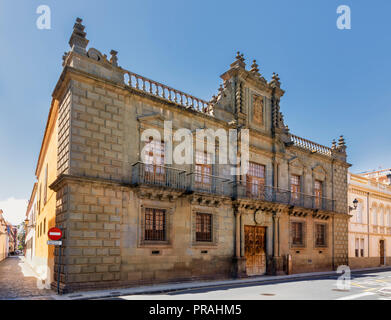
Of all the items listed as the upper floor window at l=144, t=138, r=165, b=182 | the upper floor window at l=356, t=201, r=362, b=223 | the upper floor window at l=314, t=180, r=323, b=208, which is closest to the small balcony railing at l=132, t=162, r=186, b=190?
the upper floor window at l=144, t=138, r=165, b=182

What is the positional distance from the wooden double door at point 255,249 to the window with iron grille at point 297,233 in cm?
332

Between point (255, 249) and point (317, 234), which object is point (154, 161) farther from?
point (317, 234)

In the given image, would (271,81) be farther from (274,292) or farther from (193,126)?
(274,292)

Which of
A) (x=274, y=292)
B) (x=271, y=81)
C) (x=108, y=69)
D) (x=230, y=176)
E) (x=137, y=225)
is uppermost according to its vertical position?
(x=271, y=81)

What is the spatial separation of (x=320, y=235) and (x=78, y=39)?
21.8 m

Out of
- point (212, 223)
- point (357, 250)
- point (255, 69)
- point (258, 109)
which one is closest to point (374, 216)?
point (357, 250)

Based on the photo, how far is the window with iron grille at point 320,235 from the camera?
26744mm

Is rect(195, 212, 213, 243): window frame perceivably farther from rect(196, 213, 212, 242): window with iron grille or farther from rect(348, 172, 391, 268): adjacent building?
rect(348, 172, 391, 268): adjacent building

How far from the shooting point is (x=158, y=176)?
1716 centimetres

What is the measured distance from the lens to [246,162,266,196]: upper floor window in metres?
21.9

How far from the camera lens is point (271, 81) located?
2506 centimetres

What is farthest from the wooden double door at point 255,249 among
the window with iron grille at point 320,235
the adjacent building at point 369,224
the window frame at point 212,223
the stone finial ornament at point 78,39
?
the stone finial ornament at point 78,39
